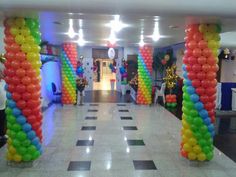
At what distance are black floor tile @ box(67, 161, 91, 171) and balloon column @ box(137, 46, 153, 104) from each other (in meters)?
6.65

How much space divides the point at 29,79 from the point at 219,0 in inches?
124

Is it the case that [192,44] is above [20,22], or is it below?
below

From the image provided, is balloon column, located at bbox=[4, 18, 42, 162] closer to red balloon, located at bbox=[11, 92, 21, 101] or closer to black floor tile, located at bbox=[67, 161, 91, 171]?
red balloon, located at bbox=[11, 92, 21, 101]

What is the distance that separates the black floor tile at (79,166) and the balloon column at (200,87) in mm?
1853

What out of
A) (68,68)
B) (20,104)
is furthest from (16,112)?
(68,68)

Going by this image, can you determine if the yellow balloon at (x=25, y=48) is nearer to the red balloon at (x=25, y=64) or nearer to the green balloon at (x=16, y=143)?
the red balloon at (x=25, y=64)

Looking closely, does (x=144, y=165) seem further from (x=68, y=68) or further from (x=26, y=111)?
(x=68, y=68)

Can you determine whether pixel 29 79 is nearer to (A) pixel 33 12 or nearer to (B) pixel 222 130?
(A) pixel 33 12

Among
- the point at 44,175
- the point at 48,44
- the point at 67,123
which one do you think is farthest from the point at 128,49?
the point at 44,175

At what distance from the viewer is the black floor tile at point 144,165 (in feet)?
14.6

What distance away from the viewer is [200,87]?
14.5 ft

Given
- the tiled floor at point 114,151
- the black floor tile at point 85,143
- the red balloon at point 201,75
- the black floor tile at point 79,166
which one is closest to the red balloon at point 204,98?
the red balloon at point 201,75

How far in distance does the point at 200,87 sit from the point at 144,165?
1.73m

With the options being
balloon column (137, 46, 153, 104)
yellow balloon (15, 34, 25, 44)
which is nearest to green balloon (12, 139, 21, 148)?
yellow balloon (15, 34, 25, 44)
